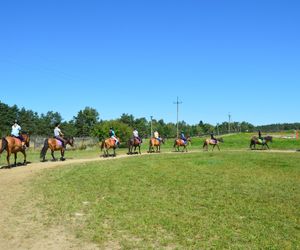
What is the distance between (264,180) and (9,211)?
12.4 metres

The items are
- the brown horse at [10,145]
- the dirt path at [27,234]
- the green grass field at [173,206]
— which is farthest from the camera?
the brown horse at [10,145]

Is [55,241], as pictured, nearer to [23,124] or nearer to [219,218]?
[219,218]

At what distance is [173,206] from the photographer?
45.3 feet

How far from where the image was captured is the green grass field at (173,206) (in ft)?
33.7

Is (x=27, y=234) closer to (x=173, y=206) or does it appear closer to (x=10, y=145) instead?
(x=173, y=206)

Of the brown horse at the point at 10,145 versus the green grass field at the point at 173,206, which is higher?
the brown horse at the point at 10,145

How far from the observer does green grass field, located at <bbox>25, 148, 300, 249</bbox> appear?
404 inches

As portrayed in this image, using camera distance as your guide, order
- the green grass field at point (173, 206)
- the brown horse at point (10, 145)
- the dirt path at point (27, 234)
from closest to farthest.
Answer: the dirt path at point (27, 234) → the green grass field at point (173, 206) → the brown horse at point (10, 145)

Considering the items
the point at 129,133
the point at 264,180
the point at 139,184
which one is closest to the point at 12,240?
the point at 139,184

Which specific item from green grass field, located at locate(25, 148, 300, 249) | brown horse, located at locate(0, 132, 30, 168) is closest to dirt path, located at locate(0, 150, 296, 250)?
green grass field, located at locate(25, 148, 300, 249)

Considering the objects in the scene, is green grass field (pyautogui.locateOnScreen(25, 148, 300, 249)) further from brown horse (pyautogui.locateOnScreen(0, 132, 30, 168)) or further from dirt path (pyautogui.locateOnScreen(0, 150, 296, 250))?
brown horse (pyautogui.locateOnScreen(0, 132, 30, 168))

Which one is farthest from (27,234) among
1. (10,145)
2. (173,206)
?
(10,145)

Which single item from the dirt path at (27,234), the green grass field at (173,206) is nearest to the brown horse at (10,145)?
the green grass field at (173,206)

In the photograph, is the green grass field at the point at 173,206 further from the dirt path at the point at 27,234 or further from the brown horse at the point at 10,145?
the brown horse at the point at 10,145
